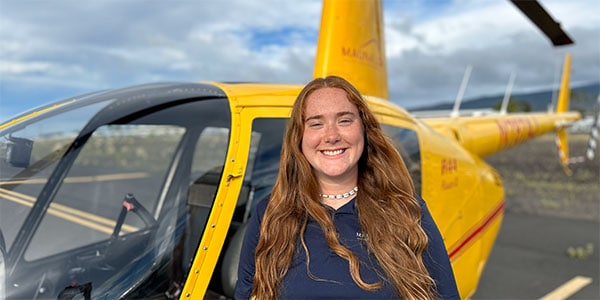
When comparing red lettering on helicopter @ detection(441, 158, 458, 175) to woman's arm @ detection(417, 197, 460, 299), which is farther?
red lettering on helicopter @ detection(441, 158, 458, 175)

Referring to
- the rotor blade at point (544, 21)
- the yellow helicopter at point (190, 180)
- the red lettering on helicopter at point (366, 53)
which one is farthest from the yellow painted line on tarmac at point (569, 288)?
the red lettering on helicopter at point (366, 53)

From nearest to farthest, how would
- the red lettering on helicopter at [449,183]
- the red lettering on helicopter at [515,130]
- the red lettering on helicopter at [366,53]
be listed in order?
the red lettering on helicopter at [449,183], the red lettering on helicopter at [366,53], the red lettering on helicopter at [515,130]

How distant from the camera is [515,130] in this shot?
562 centimetres

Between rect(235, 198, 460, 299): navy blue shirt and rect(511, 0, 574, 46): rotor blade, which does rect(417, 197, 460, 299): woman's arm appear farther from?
rect(511, 0, 574, 46): rotor blade

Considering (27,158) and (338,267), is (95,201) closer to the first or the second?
(27,158)

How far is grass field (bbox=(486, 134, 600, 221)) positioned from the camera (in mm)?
7614

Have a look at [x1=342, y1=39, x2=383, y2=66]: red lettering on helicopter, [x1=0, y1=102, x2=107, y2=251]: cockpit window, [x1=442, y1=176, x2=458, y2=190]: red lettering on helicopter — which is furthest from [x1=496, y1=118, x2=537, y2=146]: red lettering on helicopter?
[x1=0, y1=102, x2=107, y2=251]: cockpit window

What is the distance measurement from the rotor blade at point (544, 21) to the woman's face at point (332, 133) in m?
2.93

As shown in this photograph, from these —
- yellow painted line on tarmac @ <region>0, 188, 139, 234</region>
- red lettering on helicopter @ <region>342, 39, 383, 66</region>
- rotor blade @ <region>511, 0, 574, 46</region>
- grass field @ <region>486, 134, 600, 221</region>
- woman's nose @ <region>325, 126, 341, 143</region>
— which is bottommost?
grass field @ <region>486, 134, 600, 221</region>

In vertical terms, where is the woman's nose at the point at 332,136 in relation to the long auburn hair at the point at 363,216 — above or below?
above

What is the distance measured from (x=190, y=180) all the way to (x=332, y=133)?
59.7 inches

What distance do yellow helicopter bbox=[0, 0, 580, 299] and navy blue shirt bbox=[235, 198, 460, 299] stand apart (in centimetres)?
27

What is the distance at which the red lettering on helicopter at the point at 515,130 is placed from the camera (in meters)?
5.15

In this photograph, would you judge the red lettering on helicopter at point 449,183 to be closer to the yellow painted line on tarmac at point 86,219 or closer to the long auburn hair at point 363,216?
the long auburn hair at point 363,216
